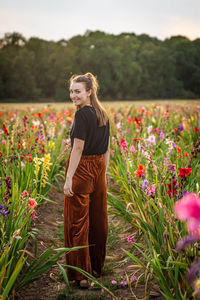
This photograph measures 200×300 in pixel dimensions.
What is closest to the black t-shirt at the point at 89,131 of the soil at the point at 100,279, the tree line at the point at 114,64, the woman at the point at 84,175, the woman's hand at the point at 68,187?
the woman at the point at 84,175

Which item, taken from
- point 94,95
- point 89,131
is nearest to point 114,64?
point 94,95

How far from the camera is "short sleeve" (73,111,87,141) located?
2.24 metres

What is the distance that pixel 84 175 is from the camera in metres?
2.41

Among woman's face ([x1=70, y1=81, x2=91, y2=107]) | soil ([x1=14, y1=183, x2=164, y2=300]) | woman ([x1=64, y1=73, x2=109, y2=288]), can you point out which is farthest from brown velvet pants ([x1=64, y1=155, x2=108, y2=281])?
woman's face ([x1=70, y1=81, x2=91, y2=107])

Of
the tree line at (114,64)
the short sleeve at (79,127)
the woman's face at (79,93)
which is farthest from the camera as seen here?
the tree line at (114,64)

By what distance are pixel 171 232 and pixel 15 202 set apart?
49.7 inches

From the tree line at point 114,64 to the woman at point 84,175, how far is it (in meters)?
33.4

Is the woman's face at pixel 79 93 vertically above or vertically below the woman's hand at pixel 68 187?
above

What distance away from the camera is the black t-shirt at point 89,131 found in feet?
7.41

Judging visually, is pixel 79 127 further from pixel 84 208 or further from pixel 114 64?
pixel 114 64

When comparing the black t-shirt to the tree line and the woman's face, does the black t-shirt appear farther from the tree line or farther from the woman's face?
the tree line

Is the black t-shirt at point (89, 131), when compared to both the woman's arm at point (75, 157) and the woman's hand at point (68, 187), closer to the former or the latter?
the woman's arm at point (75, 157)

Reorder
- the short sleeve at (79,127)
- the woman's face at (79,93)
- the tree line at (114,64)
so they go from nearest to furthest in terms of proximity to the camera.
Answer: the short sleeve at (79,127), the woman's face at (79,93), the tree line at (114,64)

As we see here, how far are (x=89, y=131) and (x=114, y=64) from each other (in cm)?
4008
